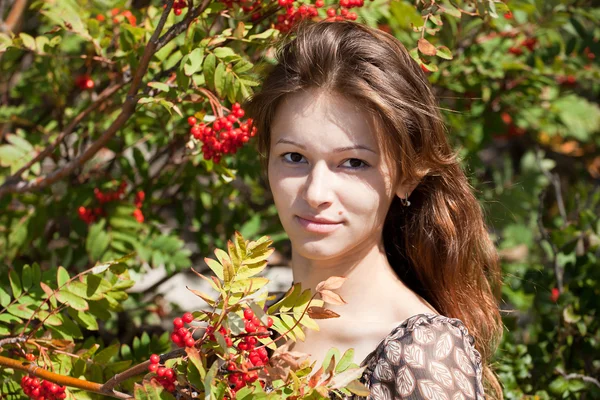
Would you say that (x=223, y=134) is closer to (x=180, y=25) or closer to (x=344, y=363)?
(x=180, y=25)

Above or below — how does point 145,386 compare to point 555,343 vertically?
above

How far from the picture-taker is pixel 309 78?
195cm

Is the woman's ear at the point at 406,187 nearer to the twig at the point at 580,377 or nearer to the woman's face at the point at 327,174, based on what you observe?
the woman's face at the point at 327,174

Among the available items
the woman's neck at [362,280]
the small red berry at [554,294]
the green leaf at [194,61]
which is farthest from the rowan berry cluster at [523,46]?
the green leaf at [194,61]

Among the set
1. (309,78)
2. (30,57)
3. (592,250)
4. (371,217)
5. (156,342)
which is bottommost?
(592,250)

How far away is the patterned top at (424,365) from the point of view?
174 centimetres

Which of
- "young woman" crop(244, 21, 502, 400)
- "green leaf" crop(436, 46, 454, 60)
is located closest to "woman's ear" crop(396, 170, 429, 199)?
"young woman" crop(244, 21, 502, 400)

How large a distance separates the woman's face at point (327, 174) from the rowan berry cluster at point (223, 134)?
6.3 inches

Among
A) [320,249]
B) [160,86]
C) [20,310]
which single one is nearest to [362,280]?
[320,249]

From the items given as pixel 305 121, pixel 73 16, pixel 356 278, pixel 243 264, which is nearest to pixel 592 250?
pixel 356 278

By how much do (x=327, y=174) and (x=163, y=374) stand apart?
1.92 ft

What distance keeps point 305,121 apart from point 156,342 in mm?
960

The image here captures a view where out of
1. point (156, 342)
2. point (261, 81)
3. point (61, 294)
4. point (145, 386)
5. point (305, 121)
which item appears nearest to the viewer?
point (145, 386)

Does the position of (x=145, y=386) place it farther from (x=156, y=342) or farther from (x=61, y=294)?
(x=156, y=342)
